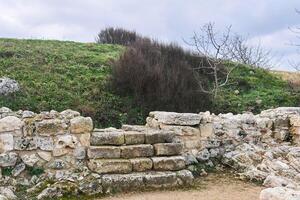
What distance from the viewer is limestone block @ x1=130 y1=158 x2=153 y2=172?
595 cm

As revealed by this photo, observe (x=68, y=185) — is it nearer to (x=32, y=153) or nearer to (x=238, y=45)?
(x=32, y=153)

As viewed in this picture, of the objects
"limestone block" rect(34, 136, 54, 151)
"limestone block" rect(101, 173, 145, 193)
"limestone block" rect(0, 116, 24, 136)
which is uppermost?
"limestone block" rect(0, 116, 24, 136)

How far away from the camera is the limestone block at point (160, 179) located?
19.2 feet

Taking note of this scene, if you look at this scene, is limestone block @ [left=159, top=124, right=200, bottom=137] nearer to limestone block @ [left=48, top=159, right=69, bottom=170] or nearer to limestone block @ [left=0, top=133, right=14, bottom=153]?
limestone block @ [left=48, top=159, right=69, bottom=170]

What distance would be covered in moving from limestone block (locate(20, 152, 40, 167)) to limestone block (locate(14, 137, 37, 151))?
8cm

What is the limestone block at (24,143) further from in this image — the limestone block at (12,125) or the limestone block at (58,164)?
the limestone block at (58,164)

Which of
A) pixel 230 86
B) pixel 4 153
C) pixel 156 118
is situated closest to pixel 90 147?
pixel 4 153

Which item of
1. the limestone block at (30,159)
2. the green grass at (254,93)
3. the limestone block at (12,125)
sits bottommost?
the limestone block at (30,159)

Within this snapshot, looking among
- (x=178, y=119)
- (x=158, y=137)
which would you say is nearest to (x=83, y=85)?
(x=178, y=119)

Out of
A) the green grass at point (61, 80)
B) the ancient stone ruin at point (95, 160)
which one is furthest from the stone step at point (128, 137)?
the green grass at point (61, 80)

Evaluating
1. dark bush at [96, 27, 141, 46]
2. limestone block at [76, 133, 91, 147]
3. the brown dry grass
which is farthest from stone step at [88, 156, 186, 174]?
dark bush at [96, 27, 141, 46]

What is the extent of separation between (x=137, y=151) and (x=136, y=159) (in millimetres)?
123

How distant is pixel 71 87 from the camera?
10.7 meters

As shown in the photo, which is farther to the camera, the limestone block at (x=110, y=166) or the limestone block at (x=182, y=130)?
the limestone block at (x=182, y=130)
